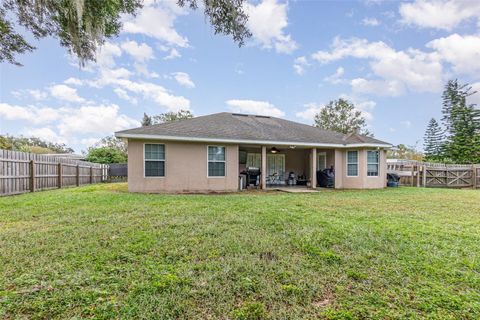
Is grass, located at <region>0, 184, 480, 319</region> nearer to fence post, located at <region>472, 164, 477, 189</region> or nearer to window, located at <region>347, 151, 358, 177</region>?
window, located at <region>347, 151, 358, 177</region>

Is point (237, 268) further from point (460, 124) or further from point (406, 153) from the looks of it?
point (406, 153)

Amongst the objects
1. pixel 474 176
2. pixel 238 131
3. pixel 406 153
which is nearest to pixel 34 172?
pixel 238 131

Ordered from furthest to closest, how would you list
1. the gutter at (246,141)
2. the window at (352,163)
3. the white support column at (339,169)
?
the white support column at (339,169)
the window at (352,163)
the gutter at (246,141)

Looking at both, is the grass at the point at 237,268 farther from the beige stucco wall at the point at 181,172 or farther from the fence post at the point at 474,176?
the fence post at the point at 474,176

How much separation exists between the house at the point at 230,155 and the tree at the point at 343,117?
16445mm

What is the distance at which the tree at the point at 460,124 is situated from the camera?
24.7m

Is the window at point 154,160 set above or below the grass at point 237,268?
above

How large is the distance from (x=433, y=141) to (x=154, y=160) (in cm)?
3091

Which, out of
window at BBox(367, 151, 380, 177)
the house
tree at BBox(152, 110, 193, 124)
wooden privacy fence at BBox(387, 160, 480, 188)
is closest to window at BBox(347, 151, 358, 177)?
the house

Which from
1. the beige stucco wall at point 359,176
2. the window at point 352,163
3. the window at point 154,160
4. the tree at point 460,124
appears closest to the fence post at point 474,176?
the beige stucco wall at point 359,176

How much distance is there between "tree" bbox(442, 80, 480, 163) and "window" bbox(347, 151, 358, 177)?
19086mm

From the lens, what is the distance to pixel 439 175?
1648cm

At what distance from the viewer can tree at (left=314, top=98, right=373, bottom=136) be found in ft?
98.5

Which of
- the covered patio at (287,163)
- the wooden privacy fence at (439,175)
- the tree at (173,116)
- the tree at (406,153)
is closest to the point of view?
the covered patio at (287,163)
